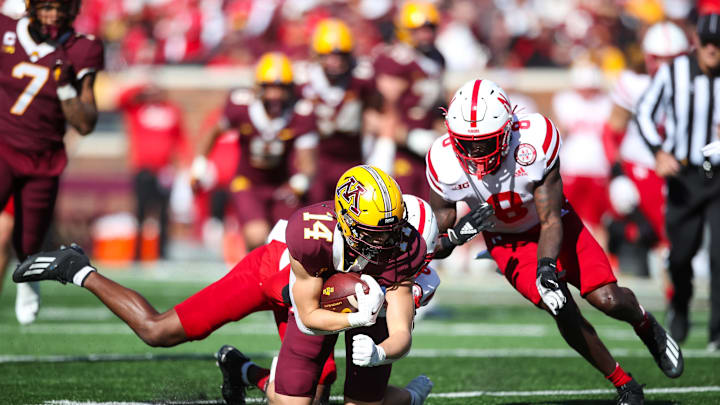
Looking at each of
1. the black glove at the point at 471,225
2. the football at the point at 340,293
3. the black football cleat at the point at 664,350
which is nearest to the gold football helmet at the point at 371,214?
the football at the point at 340,293

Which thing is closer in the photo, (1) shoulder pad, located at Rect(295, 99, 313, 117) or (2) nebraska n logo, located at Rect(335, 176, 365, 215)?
(2) nebraska n logo, located at Rect(335, 176, 365, 215)

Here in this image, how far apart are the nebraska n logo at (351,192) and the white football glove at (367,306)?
299 millimetres

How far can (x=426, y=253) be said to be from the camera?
4.41 metres

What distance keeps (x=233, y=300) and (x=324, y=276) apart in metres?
0.64

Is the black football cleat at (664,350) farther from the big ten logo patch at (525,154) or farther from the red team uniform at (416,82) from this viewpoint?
the red team uniform at (416,82)

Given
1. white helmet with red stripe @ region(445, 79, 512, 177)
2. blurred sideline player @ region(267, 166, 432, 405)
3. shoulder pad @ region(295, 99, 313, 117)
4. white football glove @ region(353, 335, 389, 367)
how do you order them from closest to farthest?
white football glove @ region(353, 335, 389, 367) → blurred sideline player @ region(267, 166, 432, 405) → white helmet with red stripe @ region(445, 79, 512, 177) → shoulder pad @ region(295, 99, 313, 117)

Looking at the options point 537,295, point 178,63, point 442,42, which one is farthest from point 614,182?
point 178,63

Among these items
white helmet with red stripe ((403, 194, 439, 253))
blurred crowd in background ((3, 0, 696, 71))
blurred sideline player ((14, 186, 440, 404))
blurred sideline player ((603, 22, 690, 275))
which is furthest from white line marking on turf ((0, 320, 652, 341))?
blurred crowd in background ((3, 0, 696, 71))

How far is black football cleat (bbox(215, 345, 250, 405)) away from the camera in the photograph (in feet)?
16.9

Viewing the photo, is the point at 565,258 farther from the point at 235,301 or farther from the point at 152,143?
the point at 152,143

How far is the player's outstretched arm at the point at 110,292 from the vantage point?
4.91 metres

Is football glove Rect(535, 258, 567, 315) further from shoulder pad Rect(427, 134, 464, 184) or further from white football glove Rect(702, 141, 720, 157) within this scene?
white football glove Rect(702, 141, 720, 157)

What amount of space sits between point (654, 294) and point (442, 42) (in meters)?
5.55

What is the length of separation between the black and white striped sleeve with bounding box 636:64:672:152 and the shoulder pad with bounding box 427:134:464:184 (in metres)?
2.44
